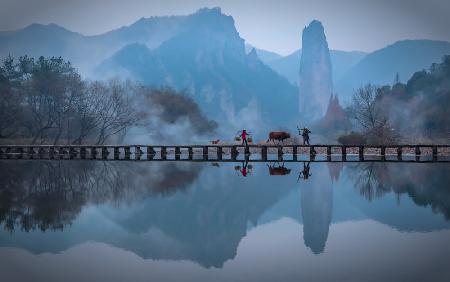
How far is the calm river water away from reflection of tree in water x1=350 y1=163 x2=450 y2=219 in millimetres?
116

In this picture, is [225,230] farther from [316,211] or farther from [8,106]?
[8,106]

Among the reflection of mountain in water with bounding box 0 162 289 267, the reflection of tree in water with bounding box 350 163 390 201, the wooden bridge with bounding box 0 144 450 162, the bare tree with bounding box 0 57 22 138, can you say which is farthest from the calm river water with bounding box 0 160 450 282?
the bare tree with bounding box 0 57 22 138

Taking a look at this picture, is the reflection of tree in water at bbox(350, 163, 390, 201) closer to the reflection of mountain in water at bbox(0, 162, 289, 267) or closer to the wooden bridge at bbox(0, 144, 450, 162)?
the reflection of mountain in water at bbox(0, 162, 289, 267)

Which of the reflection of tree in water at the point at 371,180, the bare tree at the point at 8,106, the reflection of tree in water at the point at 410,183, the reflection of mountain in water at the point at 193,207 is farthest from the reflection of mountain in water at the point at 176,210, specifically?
the bare tree at the point at 8,106

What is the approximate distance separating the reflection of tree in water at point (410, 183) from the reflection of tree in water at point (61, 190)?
10.6m

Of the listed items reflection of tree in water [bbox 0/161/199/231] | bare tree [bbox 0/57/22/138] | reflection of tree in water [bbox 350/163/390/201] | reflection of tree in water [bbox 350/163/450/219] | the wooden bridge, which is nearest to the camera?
reflection of tree in water [bbox 0/161/199/231]

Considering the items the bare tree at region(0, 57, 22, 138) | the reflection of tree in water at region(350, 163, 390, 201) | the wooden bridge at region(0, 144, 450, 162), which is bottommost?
the reflection of tree in water at region(350, 163, 390, 201)

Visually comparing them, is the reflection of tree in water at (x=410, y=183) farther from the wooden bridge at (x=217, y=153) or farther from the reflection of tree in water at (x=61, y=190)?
the wooden bridge at (x=217, y=153)

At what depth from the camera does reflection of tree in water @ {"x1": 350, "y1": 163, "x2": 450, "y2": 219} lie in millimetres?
26042

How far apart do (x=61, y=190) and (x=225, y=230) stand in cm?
1374

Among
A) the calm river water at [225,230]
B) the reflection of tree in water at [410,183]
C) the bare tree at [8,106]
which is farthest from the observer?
the bare tree at [8,106]

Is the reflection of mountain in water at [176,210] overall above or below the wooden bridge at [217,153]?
below

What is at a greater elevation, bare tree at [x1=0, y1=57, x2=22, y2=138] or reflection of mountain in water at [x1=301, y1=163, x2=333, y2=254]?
bare tree at [x1=0, y1=57, x2=22, y2=138]

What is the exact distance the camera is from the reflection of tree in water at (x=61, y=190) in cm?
2117
